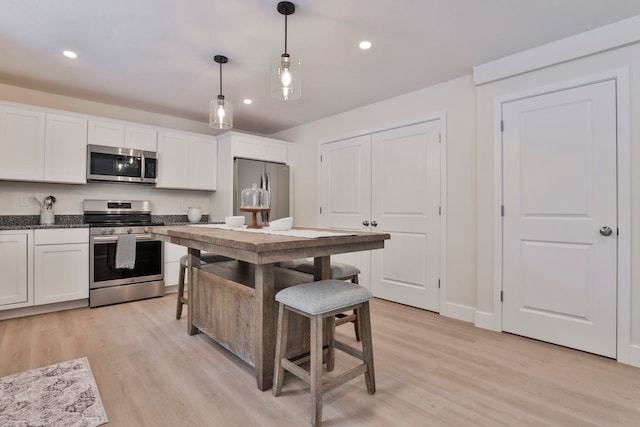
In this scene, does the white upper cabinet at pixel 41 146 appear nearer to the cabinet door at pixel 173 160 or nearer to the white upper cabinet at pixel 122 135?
the white upper cabinet at pixel 122 135

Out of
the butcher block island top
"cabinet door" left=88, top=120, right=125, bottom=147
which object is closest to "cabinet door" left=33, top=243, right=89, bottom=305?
"cabinet door" left=88, top=120, right=125, bottom=147

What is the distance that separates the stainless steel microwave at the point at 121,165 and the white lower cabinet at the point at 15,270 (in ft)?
3.00

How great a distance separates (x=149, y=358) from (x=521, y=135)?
3480 mm

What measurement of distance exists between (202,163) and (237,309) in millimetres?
2987

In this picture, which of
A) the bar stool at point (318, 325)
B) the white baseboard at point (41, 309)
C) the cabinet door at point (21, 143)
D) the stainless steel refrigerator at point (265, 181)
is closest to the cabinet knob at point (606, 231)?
the bar stool at point (318, 325)

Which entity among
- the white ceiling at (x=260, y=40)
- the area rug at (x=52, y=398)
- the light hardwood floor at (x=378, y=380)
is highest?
the white ceiling at (x=260, y=40)

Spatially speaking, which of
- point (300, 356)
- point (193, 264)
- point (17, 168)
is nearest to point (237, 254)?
point (300, 356)

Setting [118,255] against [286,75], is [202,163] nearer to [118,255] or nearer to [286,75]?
[118,255]

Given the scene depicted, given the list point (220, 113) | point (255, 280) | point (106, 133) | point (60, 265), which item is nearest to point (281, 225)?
point (255, 280)

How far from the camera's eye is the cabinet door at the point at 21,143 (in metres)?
3.12

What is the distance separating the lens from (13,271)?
3010 millimetres

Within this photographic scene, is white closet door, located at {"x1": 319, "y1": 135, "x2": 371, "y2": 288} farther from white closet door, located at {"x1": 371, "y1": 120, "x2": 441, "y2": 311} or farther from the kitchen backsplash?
the kitchen backsplash

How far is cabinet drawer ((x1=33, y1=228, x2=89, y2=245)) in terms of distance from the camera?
10.3ft

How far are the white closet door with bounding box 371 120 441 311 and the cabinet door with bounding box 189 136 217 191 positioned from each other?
236 cm
